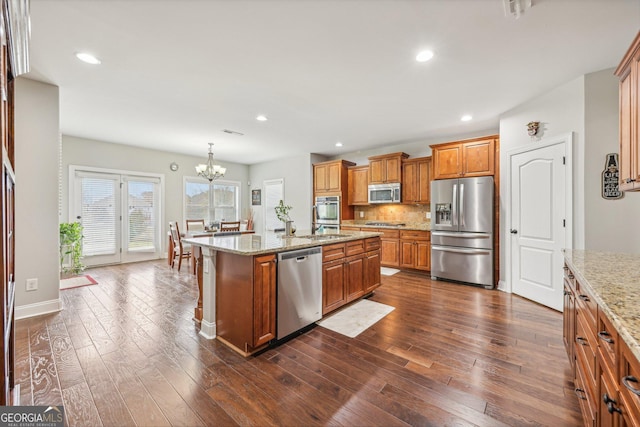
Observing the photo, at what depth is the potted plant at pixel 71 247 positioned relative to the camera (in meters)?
4.54

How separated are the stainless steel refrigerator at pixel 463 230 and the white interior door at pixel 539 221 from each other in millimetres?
336

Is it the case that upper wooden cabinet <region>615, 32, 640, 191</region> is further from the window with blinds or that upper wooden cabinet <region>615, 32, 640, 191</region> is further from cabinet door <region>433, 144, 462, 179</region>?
the window with blinds

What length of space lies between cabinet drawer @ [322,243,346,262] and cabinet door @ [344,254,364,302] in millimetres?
168

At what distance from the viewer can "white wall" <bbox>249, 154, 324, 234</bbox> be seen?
22.5ft

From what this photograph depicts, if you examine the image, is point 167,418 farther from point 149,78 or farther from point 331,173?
point 331,173

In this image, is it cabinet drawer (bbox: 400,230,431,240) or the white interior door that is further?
cabinet drawer (bbox: 400,230,431,240)

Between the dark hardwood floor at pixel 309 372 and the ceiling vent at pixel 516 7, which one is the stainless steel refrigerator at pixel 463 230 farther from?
the ceiling vent at pixel 516 7

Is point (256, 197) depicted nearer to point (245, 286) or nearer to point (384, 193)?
point (384, 193)

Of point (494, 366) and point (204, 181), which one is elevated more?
point (204, 181)

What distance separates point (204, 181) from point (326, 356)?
6.38 m

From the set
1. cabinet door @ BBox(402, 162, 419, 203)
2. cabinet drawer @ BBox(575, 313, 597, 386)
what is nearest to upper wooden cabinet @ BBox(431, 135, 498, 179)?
cabinet door @ BBox(402, 162, 419, 203)

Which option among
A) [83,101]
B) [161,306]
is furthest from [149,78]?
[161,306]

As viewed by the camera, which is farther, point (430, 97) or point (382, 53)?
point (430, 97)

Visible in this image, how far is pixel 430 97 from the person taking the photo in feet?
11.3
